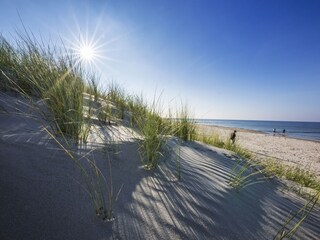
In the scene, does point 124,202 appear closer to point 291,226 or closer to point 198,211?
point 198,211

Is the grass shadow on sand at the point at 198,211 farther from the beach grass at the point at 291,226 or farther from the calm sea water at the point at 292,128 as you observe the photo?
the calm sea water at the point at 292,128

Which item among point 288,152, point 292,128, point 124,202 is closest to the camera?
point 124,202

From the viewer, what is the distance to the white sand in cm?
85

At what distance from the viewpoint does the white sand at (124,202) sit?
0.85 meters

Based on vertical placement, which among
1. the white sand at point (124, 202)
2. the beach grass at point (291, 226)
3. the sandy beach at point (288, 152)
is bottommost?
the sandy beach at point (288, 152)

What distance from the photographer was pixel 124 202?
3.64 ft

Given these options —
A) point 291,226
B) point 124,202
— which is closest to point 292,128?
point 291,226

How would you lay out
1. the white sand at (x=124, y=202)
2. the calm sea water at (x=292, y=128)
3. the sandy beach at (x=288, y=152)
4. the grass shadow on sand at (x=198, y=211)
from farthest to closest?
the calm sea water at (x=292, y=128)
the sandy beach at (x=288, y=152)
the grass shadow on sand at (x=198, y=211)
the white sand at (x=124, y=202)

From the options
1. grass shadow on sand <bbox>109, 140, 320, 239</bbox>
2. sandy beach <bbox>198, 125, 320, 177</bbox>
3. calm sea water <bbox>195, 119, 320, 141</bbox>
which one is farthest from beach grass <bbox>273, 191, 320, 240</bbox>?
sandy beach <bbox>198, 125, 320, 177</bbox>

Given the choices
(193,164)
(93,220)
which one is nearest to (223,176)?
(193,164)

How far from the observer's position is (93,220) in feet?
2.98

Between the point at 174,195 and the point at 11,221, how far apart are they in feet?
3.05

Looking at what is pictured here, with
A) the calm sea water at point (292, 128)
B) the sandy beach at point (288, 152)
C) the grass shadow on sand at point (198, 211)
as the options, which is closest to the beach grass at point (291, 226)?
the grass shadow on sand at point (198, 211)

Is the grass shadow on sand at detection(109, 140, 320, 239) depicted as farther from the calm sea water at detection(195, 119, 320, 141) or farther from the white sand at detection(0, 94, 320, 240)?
the calm sea water at detection(195, 119, 320, 141)
